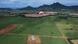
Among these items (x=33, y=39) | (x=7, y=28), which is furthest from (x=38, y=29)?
(x=7, y=28)

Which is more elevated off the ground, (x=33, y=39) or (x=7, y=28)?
(x=7, y=28)

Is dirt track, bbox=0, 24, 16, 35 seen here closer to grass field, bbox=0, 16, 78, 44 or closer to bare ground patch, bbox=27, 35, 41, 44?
grass field, bbox=0, 16, 78, 44

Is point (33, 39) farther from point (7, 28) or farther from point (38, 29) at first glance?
point (7, 28)

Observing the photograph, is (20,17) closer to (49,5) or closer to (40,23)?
(40,23)

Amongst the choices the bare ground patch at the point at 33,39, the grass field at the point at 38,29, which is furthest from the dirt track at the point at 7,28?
the bare ground patch at the point at 33,39

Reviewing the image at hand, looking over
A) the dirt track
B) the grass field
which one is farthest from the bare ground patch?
the dirt track

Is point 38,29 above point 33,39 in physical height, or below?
above

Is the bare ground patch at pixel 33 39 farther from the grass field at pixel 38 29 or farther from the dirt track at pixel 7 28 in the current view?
the dirt track at pixel 7 28

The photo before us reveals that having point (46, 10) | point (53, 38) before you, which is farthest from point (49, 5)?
point (53, 38)
